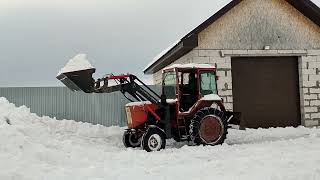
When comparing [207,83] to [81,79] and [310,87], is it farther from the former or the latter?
[310,87]

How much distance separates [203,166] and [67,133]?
21.5 ft

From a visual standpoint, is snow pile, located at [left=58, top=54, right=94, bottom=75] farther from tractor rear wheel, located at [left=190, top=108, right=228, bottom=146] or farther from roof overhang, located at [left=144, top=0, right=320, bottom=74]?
roof overhang, located at [left=144, top=0, right=320, bottom=74]

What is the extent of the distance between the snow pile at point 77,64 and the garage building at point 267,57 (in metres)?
5.69

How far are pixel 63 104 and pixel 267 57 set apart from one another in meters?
8.25

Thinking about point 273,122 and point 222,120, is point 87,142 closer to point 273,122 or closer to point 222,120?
point 222,120

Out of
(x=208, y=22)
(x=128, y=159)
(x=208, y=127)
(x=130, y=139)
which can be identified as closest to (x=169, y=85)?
(x=208, y=127)

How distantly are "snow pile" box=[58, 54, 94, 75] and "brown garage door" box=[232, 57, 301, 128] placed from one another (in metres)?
7.39

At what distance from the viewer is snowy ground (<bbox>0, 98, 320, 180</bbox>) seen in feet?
24.3

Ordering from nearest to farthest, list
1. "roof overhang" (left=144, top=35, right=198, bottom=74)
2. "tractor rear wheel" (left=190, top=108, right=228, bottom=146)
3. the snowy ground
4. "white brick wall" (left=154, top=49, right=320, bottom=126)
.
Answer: the snowy ground, "tractor rear wheel" (left=190, top=108, right=228, bottom=146), "roof overhang" (left=144, top=35, right=198, bottom=74), "white brick wall" (left=154, top=49, right=320, bottom=126)

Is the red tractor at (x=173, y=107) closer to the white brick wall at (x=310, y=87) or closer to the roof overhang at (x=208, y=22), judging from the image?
the roof overhang at (x=208, y=22)

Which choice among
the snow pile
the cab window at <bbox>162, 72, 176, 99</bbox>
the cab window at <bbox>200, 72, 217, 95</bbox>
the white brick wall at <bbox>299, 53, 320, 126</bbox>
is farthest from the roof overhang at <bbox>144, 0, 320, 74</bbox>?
the snow pile

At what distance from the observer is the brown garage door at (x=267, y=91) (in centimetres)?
1772

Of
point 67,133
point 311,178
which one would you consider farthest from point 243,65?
point 311,178

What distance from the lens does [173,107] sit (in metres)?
12.4
